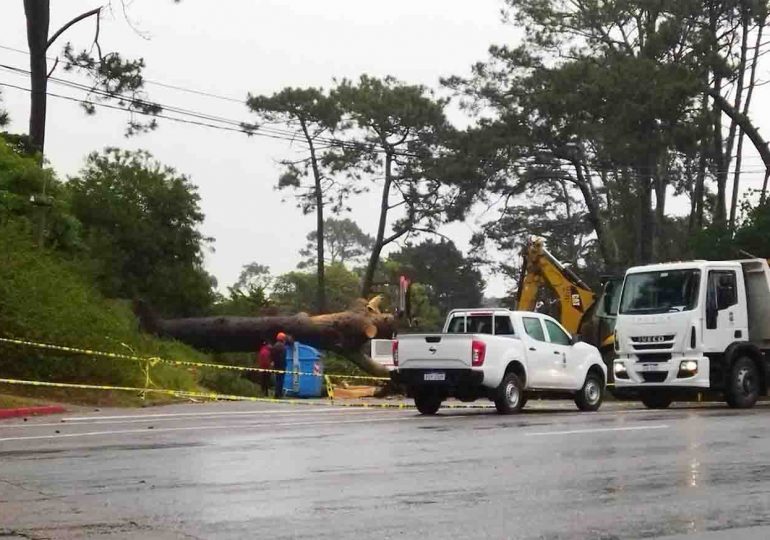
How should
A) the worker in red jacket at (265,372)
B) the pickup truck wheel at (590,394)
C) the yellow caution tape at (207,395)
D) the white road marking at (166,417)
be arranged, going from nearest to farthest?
the white road marking at (166,417) < the yellow caution tape at (207,395) < the pickup truck wheel at (590,394) < the worker in red jacket at (265,372)

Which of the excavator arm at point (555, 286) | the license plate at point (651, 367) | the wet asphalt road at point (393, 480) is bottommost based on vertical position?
the wet asphalt road at point (393, 480)

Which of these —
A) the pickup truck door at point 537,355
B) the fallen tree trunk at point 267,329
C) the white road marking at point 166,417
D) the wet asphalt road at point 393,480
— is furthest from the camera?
the fallen tree trunk at point 267,329

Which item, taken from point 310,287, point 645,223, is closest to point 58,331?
point 645,223

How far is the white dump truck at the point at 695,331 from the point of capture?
22.4m

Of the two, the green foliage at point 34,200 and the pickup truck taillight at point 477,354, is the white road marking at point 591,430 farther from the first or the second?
the green foliage at point 34,200

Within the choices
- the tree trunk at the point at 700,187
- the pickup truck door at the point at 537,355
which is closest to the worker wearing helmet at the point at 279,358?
the pickup truck door at the point at 537,355

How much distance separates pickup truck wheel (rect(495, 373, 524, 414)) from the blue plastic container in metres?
10.0

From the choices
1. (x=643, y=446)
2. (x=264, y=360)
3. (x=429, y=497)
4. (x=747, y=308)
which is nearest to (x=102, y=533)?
(x=429, y=497)

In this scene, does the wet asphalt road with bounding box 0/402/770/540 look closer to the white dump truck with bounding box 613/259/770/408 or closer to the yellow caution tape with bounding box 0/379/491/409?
the white dump truck with bounding box 613/259/770/408

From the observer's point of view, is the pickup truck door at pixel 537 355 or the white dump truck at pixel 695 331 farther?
the white dump truck at pixel 695 331

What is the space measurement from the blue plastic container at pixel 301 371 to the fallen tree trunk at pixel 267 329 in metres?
2.18

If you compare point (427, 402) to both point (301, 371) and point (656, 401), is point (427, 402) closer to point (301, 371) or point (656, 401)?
point (656, 401)

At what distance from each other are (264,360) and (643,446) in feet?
59.2

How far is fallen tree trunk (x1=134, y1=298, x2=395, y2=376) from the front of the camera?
1318 inches
